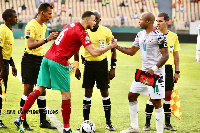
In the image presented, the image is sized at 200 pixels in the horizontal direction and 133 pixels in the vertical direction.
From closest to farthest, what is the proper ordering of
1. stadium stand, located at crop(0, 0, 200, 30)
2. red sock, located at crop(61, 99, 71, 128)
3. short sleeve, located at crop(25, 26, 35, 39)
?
red sock, located at crop(61, 99, 71, 128) → short sleeve, located at crop(25, 26, 35, 39) → stadium stand, located at crop(0, 0, 200, 30)

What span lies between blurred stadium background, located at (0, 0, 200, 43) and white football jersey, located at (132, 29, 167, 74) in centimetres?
3479

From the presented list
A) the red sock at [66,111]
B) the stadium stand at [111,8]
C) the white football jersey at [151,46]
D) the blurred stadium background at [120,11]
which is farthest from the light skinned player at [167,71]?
the stadium stand at [111,8]

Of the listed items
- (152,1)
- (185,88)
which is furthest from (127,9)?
(185,88)

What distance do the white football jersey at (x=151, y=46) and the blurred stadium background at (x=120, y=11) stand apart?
34794 mm

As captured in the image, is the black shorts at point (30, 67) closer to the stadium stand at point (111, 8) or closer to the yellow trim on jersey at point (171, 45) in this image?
the yellow trim on jersey at point (171, 45)

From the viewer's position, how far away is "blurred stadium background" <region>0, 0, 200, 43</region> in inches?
1689

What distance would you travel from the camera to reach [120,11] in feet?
158

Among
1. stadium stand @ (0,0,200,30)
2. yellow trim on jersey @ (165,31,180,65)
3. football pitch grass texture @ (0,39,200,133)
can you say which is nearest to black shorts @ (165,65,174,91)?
yellow trim on jersey @ (165,31,180,65)

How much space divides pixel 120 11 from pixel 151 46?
138 feet

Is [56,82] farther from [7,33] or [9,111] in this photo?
[9,111]

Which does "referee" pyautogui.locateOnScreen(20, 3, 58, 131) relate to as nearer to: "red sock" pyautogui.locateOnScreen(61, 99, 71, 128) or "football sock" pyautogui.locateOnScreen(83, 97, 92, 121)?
"football sock" pyautogui.locateOnScreen(83, 97, 92, 121)

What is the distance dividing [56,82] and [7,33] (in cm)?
160

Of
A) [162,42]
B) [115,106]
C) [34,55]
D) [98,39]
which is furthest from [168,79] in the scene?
[34,55]

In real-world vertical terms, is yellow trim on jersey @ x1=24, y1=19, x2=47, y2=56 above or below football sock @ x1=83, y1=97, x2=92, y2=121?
above
